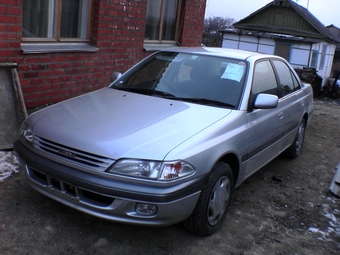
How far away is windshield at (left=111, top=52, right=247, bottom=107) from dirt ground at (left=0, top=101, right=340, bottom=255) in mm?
1223

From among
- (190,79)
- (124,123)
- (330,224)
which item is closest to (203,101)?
(190,79)

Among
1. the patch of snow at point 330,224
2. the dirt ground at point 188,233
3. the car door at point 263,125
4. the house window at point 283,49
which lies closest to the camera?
the dirt ground at point 188,233

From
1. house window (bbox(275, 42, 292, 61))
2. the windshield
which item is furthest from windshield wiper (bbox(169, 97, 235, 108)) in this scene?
house window (bbox(275, 42, 292, 61))

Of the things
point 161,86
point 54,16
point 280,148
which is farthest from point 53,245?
point 54,16

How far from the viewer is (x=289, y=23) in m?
36.7

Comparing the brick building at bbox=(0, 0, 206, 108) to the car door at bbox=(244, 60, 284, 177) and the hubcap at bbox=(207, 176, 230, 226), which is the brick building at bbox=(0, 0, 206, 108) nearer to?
the car door at bbox=(244, 60, 284, 177)

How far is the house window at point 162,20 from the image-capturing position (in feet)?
28.9

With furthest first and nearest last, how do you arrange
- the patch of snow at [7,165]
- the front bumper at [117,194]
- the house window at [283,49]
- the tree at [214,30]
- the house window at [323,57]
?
the tree at [214,30]
the house window at [323,57]
the house window at [283,49]
the patch of snow at [7,165]
the front bumper at [117,194]

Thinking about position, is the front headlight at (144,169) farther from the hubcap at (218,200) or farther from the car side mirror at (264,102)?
the car side mirror at (264,102)

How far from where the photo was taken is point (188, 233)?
12.4ft

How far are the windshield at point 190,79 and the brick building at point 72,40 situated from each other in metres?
1.66

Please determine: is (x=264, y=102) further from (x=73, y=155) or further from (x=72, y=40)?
(x=72, y=40)

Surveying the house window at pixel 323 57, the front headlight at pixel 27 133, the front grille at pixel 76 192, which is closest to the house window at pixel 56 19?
the front headlight at pixel 27 133

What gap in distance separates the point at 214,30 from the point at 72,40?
32379 mm
